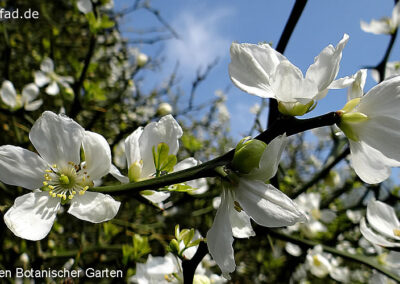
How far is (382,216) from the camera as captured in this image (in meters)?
1.24

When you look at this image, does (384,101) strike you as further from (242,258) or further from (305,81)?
(242,258)

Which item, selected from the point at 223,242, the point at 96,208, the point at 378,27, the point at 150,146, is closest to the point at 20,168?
the point at 96,208

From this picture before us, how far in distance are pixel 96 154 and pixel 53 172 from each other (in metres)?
0.13

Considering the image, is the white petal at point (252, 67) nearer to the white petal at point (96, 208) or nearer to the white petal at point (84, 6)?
the white petal at point (96, 208)

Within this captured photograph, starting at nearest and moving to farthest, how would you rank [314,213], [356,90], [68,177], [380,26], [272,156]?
[272,156], [356,90], [68,177], [380,26], [314,213]

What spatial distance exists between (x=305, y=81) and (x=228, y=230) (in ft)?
0.99

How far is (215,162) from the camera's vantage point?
0.61 meters

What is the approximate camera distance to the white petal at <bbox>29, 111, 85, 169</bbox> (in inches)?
29.5

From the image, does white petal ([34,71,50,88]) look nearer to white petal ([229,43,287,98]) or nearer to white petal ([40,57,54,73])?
white petal ([40,57,54,73])

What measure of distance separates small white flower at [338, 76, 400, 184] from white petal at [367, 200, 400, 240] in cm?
67

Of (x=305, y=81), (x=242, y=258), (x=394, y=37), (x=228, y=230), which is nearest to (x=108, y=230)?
(x=228, y=230)

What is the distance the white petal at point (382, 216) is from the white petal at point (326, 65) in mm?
802

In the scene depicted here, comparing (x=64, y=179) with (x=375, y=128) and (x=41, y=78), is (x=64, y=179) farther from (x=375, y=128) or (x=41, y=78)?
(x=41, y=78)

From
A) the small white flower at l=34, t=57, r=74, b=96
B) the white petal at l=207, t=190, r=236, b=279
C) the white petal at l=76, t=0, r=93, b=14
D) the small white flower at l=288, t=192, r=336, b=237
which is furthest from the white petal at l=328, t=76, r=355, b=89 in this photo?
the small white flower at l=34, t=57, r=74, b=96
